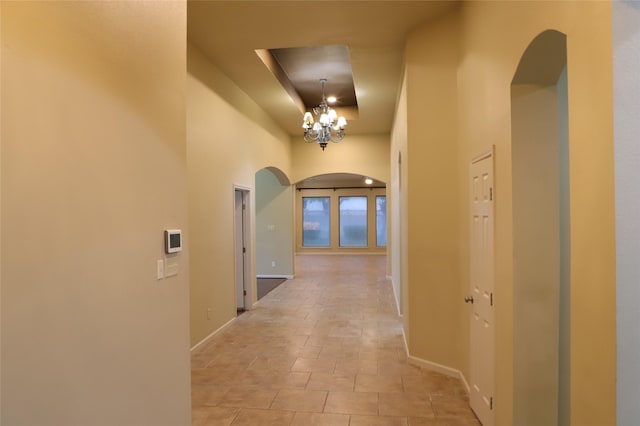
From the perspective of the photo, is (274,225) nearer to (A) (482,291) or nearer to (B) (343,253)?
(B) (343,253)

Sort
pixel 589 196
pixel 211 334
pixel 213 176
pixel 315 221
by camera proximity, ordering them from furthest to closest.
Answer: pixel 315 221, pixel 213 176, pixel 211 334, pixel 589 196

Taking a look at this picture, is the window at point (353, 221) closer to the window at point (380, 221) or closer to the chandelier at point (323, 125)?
the window at point (380, 221)

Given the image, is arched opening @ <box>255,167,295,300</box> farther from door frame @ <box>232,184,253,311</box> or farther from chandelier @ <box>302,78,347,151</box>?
chandelier @ <box>302,78,347,151</box>

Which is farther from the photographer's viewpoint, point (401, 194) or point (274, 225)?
point (274, 225)

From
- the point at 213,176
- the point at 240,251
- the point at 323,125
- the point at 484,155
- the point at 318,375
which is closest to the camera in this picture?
the point at 484,155

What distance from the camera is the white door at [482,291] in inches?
117

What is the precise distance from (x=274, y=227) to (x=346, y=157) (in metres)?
2.54

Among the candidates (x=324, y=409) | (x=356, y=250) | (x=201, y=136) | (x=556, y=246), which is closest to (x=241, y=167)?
(x=201, y=136)

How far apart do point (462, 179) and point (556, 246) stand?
1.55 meters

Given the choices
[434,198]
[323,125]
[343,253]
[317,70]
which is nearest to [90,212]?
[434,198]

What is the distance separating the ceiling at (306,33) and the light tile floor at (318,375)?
12.0 ft

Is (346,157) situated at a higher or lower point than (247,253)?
higher

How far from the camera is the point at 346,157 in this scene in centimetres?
1026

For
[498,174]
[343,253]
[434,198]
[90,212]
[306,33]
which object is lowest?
[343,253]
